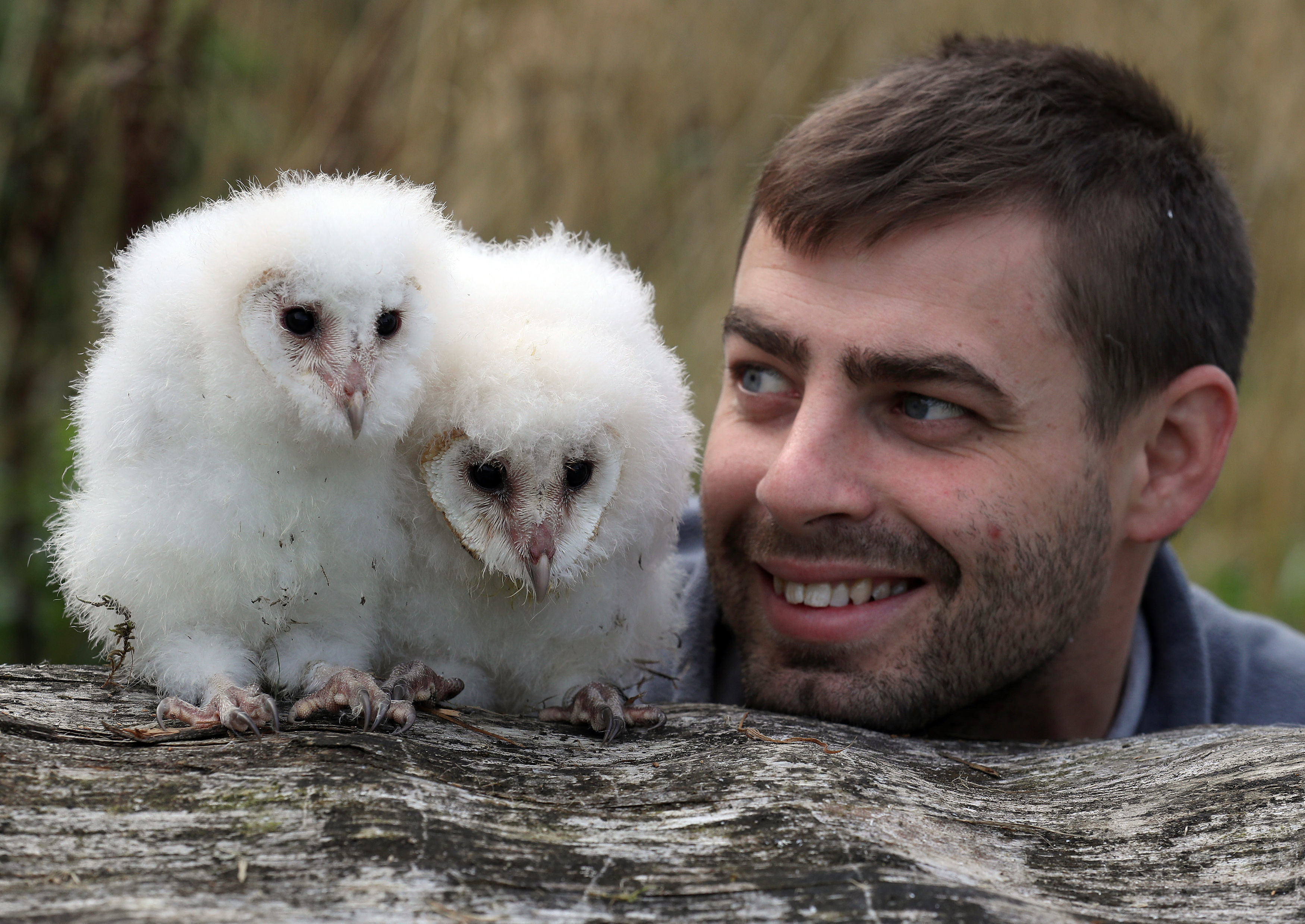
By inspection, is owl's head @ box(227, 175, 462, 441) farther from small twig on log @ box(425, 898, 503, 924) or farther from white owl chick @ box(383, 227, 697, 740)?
small twig on log @ box(425, 898, 503, 924)

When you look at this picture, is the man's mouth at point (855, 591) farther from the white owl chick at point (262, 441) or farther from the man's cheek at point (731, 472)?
the white owl chick at point (262, 441)

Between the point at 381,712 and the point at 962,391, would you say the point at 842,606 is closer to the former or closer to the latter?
the point at 962,391

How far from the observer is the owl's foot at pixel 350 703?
7.18 ft

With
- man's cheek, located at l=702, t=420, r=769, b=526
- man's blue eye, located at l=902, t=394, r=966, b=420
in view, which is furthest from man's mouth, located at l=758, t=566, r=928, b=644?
man's blue eye, located at l=902, t=394, r=966, b=420

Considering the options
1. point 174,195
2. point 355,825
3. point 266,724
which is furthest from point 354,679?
point 174,195

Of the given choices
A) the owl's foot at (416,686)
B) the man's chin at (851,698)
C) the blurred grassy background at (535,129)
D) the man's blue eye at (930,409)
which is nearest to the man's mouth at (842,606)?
the man's chin at (851,698)

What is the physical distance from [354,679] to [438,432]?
0.55m

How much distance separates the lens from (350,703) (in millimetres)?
2195

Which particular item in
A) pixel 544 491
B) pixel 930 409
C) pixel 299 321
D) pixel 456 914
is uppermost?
pixel 930 409

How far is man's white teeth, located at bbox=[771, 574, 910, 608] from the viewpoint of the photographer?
327cm

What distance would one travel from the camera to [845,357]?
10.2 ft

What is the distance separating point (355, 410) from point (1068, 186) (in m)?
2.23

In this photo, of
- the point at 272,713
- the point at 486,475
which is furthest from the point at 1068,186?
the point at 272,713

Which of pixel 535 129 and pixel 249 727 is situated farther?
pixel 535 129
